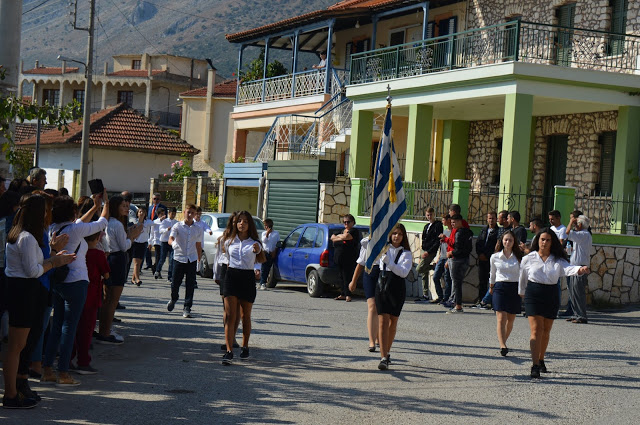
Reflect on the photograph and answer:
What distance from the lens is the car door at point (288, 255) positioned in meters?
20.3

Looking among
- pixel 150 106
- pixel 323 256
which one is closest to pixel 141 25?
pixel 150 106

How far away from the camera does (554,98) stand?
21.5m

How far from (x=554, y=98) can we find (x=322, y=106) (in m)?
10.8

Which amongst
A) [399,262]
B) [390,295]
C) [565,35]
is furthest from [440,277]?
[565,35]

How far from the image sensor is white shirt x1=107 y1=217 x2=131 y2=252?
39.6ft

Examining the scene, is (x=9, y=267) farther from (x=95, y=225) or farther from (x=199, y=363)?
(x=199, y=363)

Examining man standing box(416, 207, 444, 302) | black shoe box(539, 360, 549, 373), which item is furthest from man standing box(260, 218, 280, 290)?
black shoe box(539, 360, 549, 373)

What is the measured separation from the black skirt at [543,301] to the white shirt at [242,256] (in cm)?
327

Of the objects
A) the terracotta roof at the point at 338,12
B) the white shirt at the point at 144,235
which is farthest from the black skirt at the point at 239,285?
the terracotta roof at the point at 338,12

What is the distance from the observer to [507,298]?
12.1 meters

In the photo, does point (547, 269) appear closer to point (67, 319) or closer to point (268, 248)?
point (67, 319)

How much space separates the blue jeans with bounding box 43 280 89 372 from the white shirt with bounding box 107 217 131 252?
279cm

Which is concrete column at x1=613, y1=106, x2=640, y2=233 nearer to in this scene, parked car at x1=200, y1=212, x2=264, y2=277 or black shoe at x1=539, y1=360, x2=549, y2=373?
parked car at x1=200, y1=212, x2=264, y2=277

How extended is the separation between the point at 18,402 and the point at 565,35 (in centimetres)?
1875
